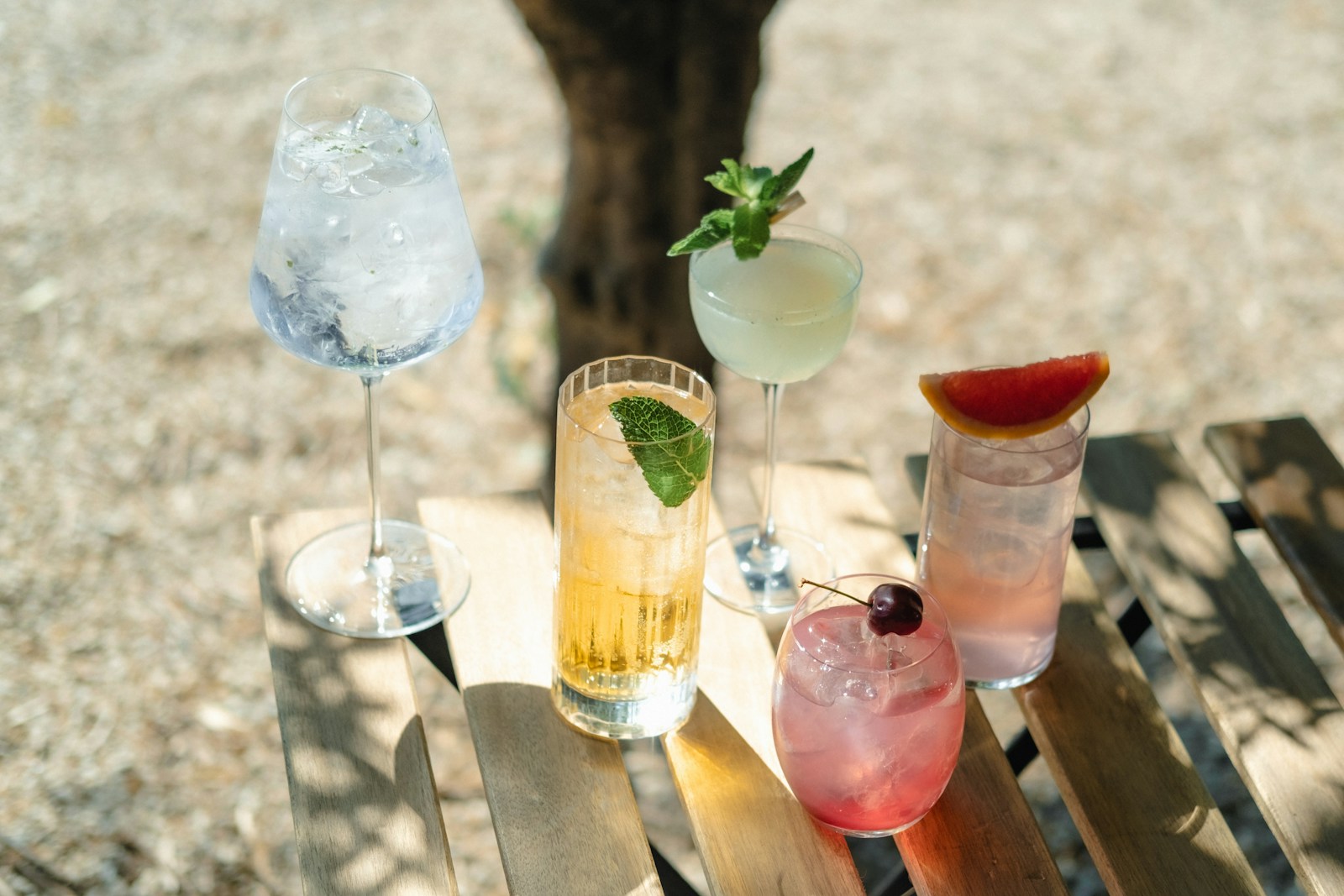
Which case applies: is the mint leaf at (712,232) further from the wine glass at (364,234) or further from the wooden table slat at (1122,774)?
the wooden table slat at (1122,774)

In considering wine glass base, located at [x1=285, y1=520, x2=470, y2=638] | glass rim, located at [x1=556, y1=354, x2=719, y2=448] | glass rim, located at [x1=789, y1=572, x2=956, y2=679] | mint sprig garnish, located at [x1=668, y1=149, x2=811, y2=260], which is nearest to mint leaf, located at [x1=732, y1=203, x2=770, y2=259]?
mint sprig garnish, located at [x1=668, y1=149, x2=811, y2=260]

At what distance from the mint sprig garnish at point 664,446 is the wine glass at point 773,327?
288mm

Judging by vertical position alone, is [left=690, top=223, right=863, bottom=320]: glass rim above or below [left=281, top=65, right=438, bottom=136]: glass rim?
below

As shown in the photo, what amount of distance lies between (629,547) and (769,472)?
435mm

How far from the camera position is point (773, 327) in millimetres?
1665

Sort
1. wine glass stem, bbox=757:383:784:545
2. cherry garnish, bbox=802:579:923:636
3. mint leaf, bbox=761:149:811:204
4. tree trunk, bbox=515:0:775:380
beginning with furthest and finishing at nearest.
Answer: tree trunk, bbox=515:0:775:380, wine glass stem, bbox=757:383:784:545, mint leaf, bbox=761:149:811:204, cherry garnish, bbox=802:579:923:636

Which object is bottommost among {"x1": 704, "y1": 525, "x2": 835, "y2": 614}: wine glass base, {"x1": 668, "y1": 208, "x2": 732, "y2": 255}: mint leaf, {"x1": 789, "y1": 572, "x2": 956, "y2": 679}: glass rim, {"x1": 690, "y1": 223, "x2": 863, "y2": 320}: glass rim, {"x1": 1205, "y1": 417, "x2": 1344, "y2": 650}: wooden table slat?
{"x1": 704, "y1": 525, "x2": 835, "y2": 614}: wine glass base

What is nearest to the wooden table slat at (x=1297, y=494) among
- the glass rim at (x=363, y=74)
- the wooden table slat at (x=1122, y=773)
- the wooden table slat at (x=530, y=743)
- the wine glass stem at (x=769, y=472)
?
the wooden table slat at (x=1122, y=773)

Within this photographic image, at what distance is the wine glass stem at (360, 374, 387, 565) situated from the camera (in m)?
1.73

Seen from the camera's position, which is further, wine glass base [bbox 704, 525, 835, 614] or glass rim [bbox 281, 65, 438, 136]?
wine glass base [bbox 704, 525, 835, 614]

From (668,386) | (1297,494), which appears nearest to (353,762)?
(668,386)

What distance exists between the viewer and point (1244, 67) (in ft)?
16.5

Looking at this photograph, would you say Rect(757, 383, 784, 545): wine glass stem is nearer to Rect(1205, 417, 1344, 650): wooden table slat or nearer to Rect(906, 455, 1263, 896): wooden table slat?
Rect(906, 455, 1263, 896): wooden table slat

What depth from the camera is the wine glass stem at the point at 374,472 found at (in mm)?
1729
